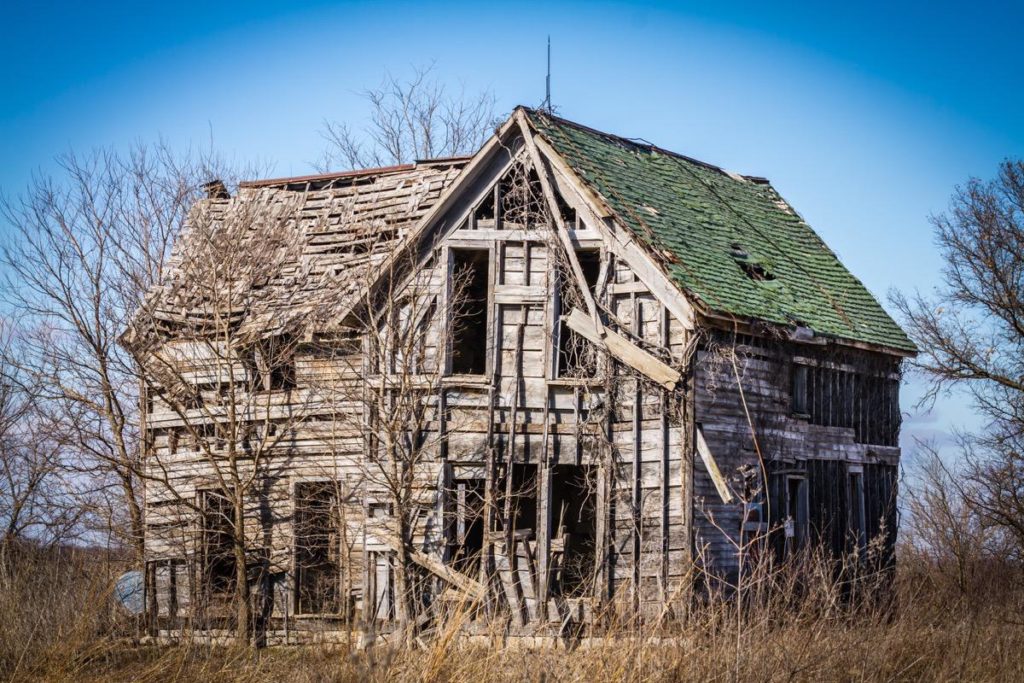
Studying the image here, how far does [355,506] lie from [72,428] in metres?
4.03

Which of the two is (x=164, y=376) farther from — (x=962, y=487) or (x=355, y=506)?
(x=962, y=487)

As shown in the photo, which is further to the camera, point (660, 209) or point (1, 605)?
point (660, 209)

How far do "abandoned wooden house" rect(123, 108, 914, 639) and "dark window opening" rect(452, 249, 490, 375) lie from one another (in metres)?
0.15

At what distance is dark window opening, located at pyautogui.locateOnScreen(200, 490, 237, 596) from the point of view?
15633 millimetres

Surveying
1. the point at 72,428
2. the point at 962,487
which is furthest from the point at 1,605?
the point at 962,487

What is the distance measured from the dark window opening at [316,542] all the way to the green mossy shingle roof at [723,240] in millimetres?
5798

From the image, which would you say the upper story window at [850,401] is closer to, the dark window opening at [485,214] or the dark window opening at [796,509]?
the dark window opening at [796,509]

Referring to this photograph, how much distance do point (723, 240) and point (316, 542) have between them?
7.67m

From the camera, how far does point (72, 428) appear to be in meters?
15.0

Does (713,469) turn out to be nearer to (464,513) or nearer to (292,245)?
(464,513)

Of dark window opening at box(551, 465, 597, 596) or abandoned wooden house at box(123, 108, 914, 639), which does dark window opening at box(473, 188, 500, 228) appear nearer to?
abandoned wooden house at box(123, 108, 914, 639)

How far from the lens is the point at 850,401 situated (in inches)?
645

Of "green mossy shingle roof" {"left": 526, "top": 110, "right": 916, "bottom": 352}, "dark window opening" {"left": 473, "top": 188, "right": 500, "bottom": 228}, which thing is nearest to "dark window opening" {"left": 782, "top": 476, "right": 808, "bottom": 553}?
"green mossy shingle roof" {"left": 526, "top": 110, "right": 916, "bottom": 352}

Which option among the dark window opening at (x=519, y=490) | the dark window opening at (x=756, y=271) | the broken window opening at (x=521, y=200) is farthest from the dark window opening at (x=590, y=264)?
the dark window opening at (x=519, y=490)
